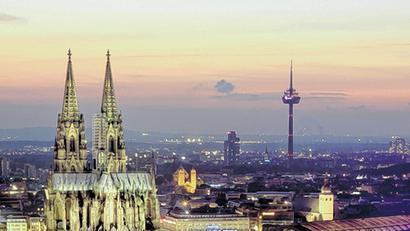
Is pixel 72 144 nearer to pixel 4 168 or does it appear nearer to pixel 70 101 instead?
pixel 70 101

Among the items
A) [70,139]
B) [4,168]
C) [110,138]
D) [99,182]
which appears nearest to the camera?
[99,182]

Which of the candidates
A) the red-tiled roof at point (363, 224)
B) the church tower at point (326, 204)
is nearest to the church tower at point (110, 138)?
the red-tiled roof at point (363, 224)

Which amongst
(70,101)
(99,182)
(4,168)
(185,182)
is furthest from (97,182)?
(4,168)

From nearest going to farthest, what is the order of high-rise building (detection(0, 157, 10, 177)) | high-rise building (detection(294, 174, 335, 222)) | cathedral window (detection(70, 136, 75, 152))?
cathedral window (detection(70, 136, 75, 152)) → high-rise building (detection(294, 174, 335, 222)) → high-rise building (detection(0, 157, 10, 177))

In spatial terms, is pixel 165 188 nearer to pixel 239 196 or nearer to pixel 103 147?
pixel 239 196

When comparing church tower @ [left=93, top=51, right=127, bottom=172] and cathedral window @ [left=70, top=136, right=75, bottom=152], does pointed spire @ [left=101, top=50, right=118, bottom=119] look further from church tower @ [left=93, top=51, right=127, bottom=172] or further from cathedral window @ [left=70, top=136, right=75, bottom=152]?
cathedral window @ [left=70, top=136, right=75, bottom=152]

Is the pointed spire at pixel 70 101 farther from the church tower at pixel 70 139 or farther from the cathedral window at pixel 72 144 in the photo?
the cathedral window at pixel 72 144

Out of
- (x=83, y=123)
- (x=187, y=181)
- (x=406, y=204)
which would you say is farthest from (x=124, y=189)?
(x=187, y=181)

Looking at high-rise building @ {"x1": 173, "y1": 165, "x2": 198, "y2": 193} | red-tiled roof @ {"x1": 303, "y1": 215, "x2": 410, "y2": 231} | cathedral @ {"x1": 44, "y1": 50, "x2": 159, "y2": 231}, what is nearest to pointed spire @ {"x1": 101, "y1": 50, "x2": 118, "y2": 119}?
cathedral @ {"x1": 44, "y1": 50, "x2": 159, "y2": 231}
